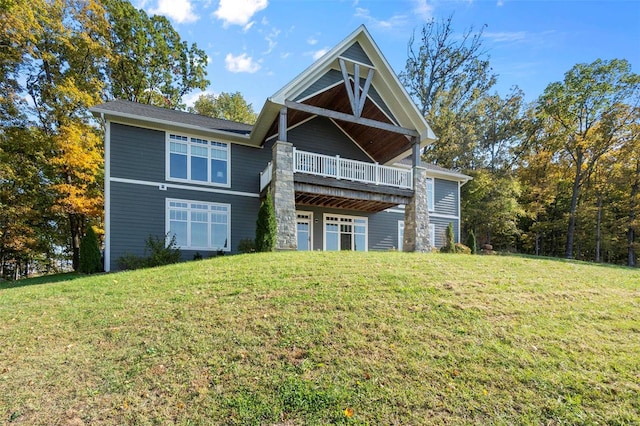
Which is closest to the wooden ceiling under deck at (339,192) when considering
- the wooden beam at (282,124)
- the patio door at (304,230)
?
the patio door at (304,230)

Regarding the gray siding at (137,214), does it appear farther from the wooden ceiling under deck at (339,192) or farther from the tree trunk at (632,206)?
the tree trunk at (632,206)

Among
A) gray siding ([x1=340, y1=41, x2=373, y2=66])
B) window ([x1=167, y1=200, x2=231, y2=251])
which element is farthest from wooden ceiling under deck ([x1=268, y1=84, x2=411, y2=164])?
window ([x1=167, y1=200, x2=231, y2=251])

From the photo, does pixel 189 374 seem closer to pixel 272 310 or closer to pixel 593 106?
pixel 272 310

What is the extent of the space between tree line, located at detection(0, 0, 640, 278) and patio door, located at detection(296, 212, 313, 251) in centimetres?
1080

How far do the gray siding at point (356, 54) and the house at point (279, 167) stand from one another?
0.14 feet

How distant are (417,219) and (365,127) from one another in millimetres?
4969

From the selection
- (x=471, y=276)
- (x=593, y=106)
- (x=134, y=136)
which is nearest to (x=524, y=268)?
(x=471, y=276)

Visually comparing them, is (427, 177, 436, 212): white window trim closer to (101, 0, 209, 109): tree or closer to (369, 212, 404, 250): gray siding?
(369, 212, 404, 250): gray siding

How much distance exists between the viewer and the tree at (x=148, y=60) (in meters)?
23.4

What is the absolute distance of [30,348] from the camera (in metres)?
4.87

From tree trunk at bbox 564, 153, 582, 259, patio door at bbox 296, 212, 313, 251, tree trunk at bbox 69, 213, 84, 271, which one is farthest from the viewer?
tree trunk at bbox 564, 153, 582, 259

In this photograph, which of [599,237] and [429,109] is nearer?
[599,237]

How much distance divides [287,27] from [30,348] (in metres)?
10.8

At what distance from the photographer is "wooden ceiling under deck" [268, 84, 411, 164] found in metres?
14.0
